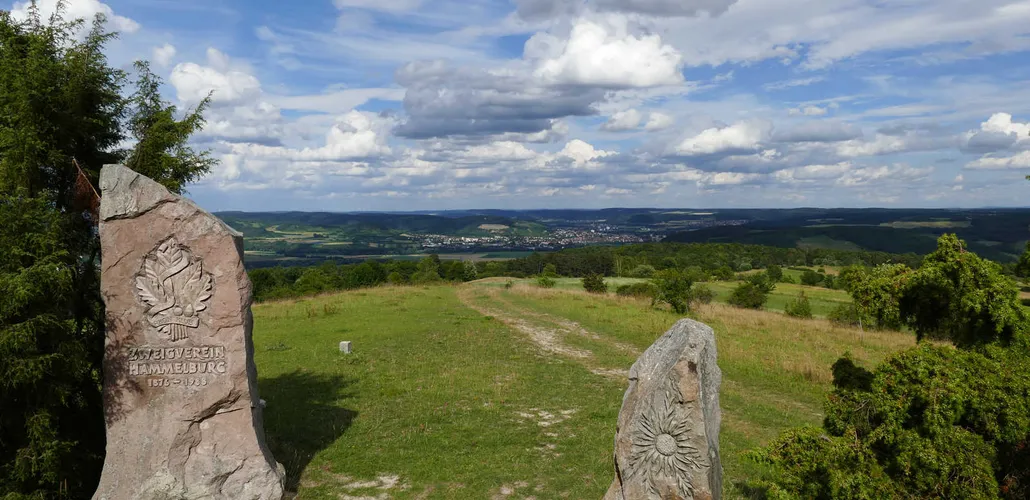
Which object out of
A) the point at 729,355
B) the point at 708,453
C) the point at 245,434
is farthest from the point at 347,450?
the point at 729,355

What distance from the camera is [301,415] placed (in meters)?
13.8

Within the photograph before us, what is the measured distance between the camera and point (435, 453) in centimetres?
1157

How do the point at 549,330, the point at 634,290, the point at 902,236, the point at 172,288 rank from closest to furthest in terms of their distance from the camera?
the point at 172,288 → the point at 549,330 → the point at 634,290 → the point at 902,236

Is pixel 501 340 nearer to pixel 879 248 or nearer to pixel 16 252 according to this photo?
pixel 16 252

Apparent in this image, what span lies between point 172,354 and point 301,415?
536cm

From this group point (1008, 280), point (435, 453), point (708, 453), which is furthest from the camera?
point (435, 453)

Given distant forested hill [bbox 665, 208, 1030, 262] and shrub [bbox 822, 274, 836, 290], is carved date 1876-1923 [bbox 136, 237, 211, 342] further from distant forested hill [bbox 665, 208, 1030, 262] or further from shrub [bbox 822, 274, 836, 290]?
distant forested hill [bbox 665, 208, 1030, 262]

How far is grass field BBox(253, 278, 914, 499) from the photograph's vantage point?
1065 cm

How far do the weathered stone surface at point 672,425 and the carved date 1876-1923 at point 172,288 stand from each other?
699cm

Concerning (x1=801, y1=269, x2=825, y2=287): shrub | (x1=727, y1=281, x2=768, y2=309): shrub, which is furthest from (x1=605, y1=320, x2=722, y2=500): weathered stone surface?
(x1=801, y1=269, x2=825, y2=287): shrub

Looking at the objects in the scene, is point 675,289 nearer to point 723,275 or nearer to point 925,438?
point 925,438

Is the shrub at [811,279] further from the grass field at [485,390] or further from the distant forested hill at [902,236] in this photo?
the distant forested hill at [902,236]

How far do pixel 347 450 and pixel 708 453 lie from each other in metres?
7.57

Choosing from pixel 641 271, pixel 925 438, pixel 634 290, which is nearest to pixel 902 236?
pixel 641 271
